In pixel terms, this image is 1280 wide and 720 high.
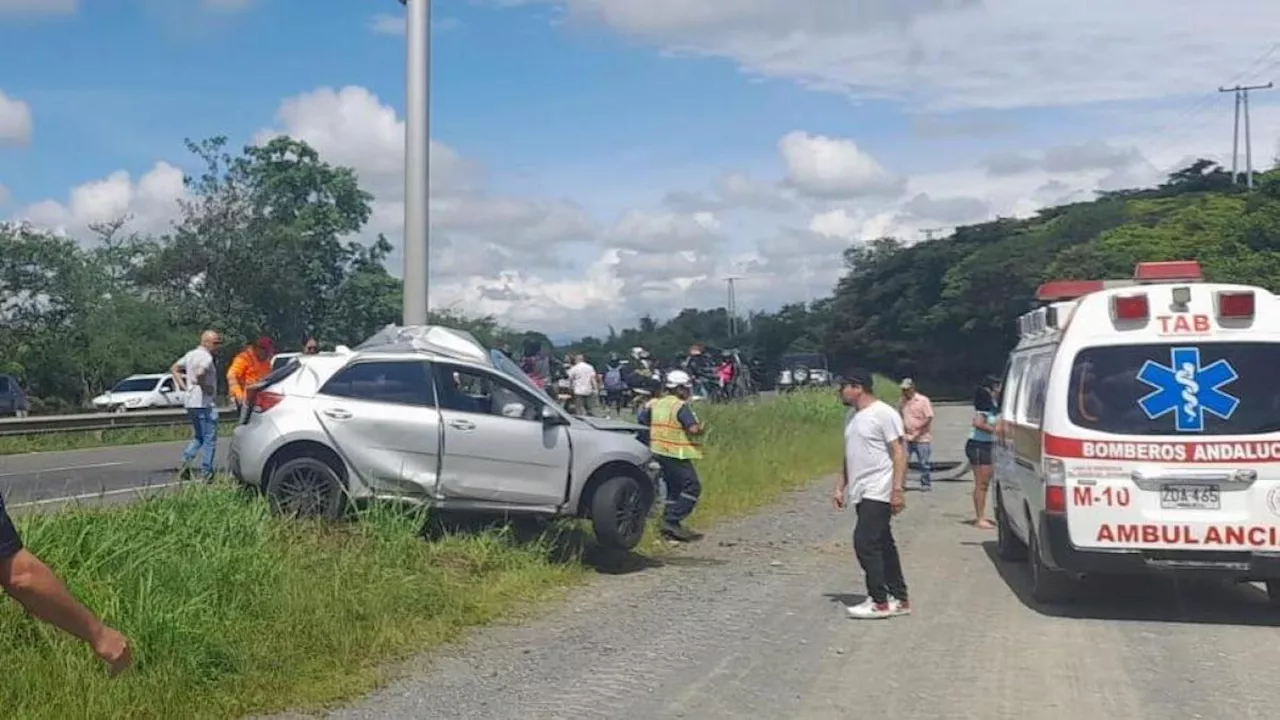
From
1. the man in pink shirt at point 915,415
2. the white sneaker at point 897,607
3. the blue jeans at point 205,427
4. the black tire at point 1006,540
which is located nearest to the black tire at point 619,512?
the white sneaker at point 897,607

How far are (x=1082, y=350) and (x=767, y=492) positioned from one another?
9532 mm

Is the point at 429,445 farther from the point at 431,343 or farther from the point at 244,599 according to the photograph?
the point at 244,599

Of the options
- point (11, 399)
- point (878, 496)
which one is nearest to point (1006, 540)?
point (878, 496)

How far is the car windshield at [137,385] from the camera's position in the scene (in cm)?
4200

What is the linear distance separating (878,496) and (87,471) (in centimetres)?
1305

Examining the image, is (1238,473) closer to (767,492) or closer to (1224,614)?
(1224,614)

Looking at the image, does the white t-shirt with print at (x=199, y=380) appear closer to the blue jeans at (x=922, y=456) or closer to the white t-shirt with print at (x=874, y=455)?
the white t-shirt with print at (x=874, y=455)

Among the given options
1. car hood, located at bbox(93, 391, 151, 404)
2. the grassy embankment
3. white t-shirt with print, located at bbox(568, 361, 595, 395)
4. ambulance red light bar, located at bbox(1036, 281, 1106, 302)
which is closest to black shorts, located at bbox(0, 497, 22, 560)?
the grassy embankment

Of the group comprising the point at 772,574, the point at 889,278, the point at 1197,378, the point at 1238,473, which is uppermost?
the point at 889,278

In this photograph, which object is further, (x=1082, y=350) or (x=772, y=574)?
(x=772, y=574)

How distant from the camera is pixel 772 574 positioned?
39.0 ft

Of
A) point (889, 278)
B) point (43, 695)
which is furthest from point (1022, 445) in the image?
point (889, 278)

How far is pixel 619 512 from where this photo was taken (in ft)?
38.5

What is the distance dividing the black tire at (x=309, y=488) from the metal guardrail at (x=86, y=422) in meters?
12.9
